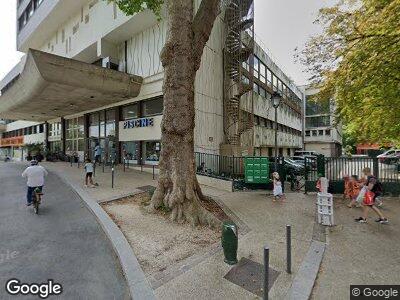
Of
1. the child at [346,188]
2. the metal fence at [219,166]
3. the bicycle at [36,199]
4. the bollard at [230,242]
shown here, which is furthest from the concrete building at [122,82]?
the bollard at [230,242]

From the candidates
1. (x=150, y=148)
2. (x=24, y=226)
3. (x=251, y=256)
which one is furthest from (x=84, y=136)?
(x=251, y=256)

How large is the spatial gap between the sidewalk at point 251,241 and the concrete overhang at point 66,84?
25.0 feet

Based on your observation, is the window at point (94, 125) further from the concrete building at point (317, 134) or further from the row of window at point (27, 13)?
the concrete building at point (317, 134)

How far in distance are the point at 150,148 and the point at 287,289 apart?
15.9 m

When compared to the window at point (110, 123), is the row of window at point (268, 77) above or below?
above

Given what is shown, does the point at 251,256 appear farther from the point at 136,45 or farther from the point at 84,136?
the point at 84,136

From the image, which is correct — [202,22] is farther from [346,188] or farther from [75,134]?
[75,134]

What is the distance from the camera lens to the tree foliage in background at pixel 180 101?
795 centimetres

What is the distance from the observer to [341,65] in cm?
1052

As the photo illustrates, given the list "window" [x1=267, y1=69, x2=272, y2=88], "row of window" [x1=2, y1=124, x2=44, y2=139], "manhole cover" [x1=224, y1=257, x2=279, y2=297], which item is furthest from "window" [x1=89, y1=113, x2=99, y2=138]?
"manhole cover" [x1=224, y1=257, x2=279, y2=297]

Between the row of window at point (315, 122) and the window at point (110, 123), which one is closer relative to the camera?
the window at point (110, 123)

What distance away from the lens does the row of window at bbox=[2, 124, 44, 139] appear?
36.5m

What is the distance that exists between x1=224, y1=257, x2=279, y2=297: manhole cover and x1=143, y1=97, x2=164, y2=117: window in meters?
14.3

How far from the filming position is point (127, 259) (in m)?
4.74
